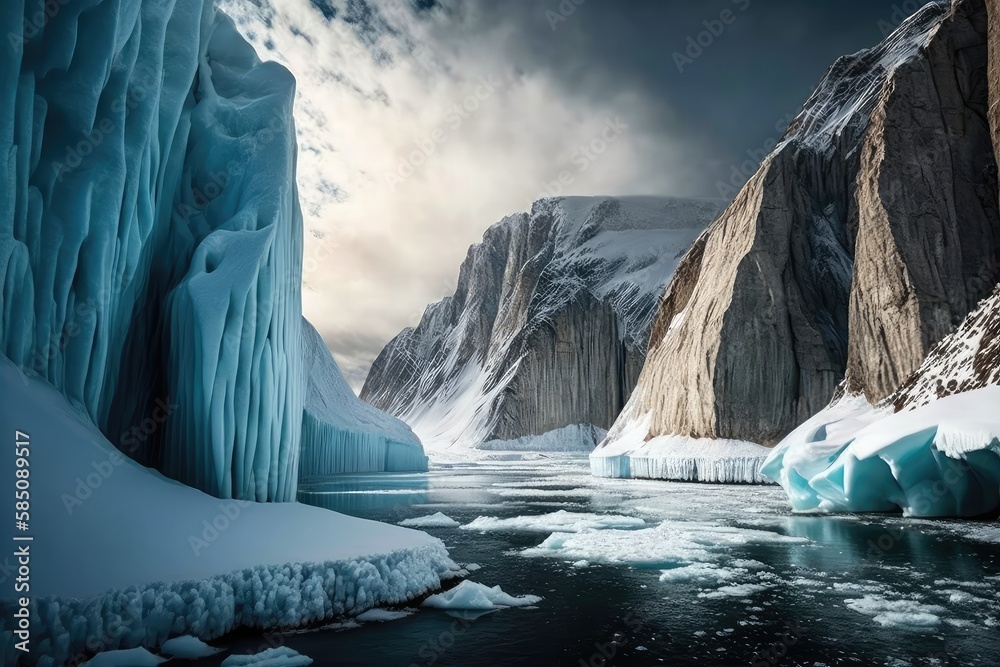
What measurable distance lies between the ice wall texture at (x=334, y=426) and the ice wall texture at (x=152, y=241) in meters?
20.3

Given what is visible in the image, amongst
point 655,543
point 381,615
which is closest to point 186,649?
point 381,615

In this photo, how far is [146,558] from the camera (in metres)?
5.69

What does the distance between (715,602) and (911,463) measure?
367 inches

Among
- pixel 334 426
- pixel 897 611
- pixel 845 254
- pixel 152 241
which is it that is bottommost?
pixel 897 611

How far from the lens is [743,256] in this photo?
103ft

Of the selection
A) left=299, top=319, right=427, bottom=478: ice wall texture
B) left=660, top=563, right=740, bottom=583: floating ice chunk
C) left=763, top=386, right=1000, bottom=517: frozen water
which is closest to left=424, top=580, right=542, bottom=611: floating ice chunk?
left=660, top=563, right=740, bottom=583: floating ice chunk

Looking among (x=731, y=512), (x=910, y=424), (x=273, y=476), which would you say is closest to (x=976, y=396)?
(x=910, y=424)

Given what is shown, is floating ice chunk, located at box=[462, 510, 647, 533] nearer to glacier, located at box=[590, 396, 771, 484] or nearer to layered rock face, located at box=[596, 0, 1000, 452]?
glacier, located at box=[590, 396, 771, 484]

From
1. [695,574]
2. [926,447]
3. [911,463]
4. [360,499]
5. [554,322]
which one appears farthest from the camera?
[554,322]

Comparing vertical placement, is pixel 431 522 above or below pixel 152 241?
below

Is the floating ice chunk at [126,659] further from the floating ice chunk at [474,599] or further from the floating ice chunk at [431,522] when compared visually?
the floating ice chunk at [431,522]

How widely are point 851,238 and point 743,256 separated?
6.96 meters

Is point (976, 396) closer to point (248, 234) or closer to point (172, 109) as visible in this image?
point (248, 234)

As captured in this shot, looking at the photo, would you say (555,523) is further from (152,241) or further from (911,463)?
(152,241)
